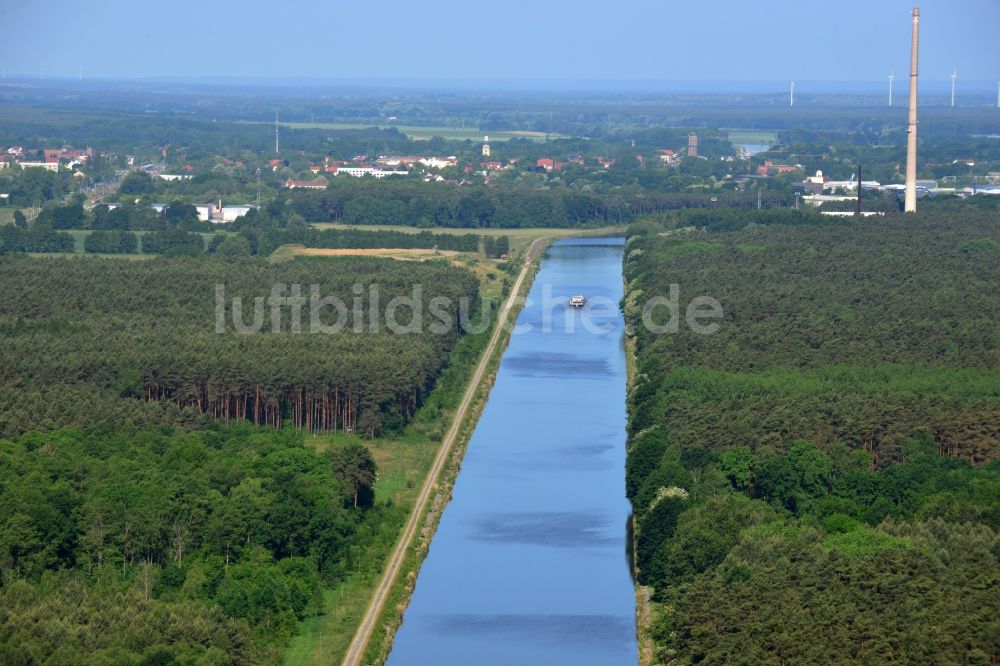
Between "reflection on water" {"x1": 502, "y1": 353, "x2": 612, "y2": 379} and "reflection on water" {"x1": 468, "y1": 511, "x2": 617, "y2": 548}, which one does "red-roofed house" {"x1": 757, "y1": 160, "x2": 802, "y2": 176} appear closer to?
"reflection on water" {"x1": 502, "y1": 353, "x2": 612, "y2": 379}

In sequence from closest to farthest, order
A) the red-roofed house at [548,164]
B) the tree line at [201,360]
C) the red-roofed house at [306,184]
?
the tree line at [201,360]
the red-roofed house at [306,184]
the red-roofed house at [548,164]

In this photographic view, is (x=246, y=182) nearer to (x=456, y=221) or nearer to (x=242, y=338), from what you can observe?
(x=456, y=221)

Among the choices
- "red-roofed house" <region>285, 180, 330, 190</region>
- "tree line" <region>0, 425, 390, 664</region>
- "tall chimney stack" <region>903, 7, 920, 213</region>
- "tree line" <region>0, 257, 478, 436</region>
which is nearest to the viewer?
"tree line" <region>0, 425, 390, 664</region>

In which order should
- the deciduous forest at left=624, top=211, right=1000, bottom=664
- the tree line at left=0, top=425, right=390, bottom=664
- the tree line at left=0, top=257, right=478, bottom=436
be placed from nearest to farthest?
the deciduous forest at left=624, top=211, right=1000, bottom=664 → the tree line at left=0, top=425, right=390, bottom=664 → the tree line at left=0, top=257, right=478, bottom=436

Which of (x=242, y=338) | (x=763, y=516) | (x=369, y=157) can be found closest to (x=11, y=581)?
(x=763, y=516)

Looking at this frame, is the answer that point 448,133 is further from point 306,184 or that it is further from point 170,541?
point 170,541

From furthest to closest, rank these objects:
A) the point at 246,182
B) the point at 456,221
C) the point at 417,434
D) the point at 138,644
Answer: the point at 246,182 < the point at 456,221 < the point at 417,434 < the point at 138,644

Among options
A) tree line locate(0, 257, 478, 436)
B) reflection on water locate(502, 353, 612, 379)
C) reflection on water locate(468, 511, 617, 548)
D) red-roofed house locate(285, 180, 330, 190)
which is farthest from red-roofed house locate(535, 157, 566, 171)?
reflection on water locate(468, 511, 617, 548)

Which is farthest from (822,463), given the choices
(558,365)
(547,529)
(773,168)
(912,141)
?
(773,168)

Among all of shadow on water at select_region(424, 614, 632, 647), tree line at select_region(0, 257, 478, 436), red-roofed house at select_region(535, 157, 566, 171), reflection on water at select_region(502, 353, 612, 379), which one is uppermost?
red-roofed house at select_region(535, 157, 566, 171)

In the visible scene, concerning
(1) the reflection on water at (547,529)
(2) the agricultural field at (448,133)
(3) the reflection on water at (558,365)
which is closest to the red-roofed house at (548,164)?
(2) the agricultural field at (448,133)

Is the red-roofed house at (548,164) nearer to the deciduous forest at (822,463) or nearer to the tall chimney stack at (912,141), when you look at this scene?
the tall chimney stack at (912,141)
